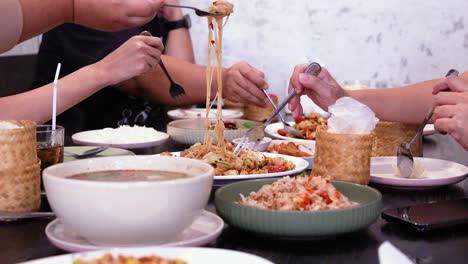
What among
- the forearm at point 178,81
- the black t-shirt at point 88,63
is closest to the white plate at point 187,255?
the black t-shirt at point 88,63

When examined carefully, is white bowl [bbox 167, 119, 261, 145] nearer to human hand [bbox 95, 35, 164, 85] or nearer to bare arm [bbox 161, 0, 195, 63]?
human hand [bbox 95, 35, 164, 85]

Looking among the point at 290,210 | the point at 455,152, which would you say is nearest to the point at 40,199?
the point at 290,210

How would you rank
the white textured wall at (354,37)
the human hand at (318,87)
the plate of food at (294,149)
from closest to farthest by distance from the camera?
the plate of food at (294,149) → the human hand at (318,87) → the white textured wall at (354,37)

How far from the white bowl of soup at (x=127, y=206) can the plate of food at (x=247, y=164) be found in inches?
20.7

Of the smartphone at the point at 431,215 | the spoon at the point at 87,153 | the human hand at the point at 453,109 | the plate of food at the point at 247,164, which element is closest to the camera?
the smartphone at the point at 431,215

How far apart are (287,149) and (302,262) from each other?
0.96 m

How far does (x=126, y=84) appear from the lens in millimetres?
3621

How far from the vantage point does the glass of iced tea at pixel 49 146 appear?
1.61 metres

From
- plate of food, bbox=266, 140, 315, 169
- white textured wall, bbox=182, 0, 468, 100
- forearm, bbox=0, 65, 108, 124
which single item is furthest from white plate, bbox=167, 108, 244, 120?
white textured wall, bbox=182, 0, 468, 100

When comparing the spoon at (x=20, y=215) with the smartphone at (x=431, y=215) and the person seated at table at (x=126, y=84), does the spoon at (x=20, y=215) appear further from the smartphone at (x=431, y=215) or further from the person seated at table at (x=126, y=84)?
the person seated at table at (x=126, y=84)

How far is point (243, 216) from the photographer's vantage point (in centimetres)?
125

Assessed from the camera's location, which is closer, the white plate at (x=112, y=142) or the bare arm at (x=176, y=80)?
the white plate at (x=112, y=142)

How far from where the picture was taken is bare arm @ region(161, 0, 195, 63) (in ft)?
14.0

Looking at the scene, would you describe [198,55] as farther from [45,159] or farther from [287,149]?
[45,159]
